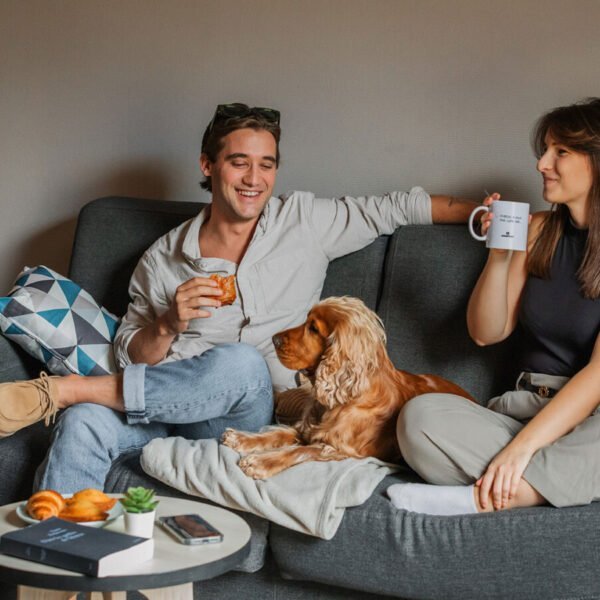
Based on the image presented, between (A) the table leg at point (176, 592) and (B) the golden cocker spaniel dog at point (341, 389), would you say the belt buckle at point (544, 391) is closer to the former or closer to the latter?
(B) the golden cocker spaniel dog at point (341, 389)

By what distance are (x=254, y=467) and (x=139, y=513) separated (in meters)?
0.54

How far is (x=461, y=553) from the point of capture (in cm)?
191

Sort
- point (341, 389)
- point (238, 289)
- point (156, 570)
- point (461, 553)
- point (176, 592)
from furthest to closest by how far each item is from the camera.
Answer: point (238, 289), point (341, 389), point (461, 553), point (176, 592), point (156, 570)

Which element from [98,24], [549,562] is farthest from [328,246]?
[98,24]

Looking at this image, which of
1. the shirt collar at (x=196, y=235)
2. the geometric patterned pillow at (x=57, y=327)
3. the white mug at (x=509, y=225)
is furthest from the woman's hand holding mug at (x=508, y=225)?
the geometric patterned pillow at (x=57, y=327)

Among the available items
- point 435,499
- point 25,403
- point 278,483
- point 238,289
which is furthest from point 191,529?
point 238,289

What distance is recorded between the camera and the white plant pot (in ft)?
5.16

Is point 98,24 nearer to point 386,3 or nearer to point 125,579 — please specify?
point 386,3

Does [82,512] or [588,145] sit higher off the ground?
[588,145]

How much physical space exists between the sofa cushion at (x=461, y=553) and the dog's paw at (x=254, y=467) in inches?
6.0

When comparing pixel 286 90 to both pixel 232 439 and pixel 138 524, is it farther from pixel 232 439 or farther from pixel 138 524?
pixel 138 524

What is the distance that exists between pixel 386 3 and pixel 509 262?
1.29 meters

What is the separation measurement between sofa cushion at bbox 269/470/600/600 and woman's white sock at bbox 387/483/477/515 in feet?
0.08

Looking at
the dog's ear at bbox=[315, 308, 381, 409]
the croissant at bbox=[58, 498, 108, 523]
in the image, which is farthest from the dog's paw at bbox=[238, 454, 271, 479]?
the croissant at bbox=[58, 498, 108, 523]
